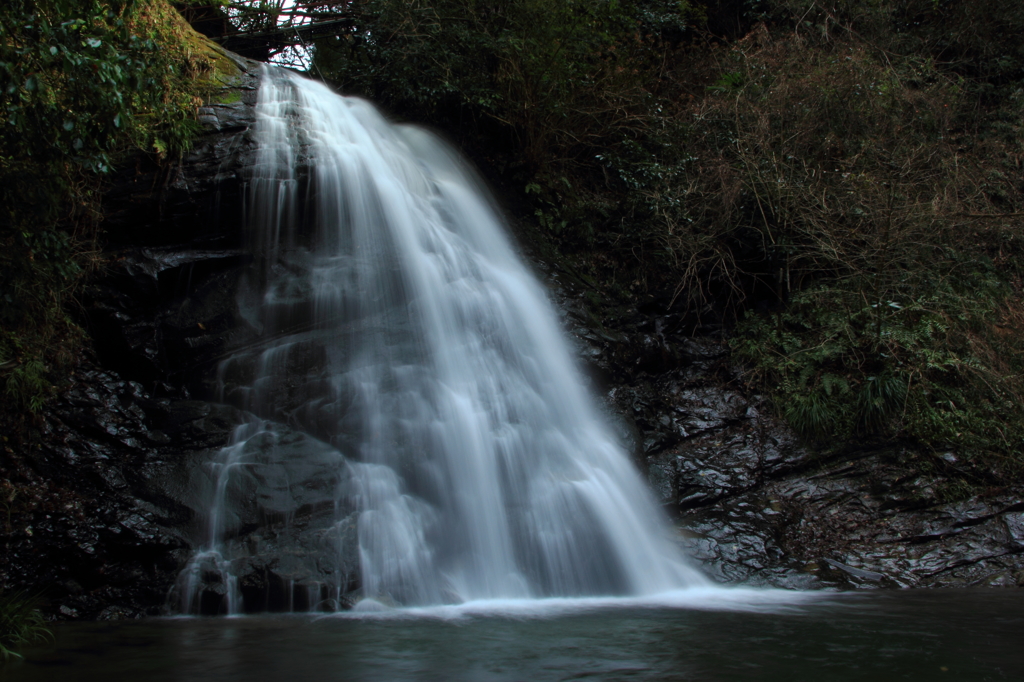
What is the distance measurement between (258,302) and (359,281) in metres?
1.22

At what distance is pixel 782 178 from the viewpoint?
35.0ft

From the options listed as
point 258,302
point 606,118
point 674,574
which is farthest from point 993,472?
point 258,302

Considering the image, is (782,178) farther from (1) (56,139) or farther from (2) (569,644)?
(1) (56,139)

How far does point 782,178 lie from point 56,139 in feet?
30.7

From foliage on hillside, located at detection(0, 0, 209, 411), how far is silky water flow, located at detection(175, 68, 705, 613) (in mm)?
1733

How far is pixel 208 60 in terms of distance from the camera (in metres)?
9.28

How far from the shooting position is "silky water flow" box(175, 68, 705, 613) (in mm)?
6488

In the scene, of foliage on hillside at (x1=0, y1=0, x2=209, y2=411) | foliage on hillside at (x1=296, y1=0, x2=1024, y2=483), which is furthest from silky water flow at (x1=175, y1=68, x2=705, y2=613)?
foliage on hillside at (x1=296, y1=0, x2=1024, y2=483)

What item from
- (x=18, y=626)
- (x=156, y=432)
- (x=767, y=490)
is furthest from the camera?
(x=767, y=490)

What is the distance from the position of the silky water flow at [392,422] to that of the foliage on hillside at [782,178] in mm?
2438

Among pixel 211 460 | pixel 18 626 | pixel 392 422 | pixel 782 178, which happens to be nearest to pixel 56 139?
pixel 211 460

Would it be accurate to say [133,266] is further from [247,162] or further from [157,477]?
[157,477]

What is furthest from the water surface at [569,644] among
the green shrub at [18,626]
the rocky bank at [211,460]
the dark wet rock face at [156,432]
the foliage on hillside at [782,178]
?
the foliage on hillside at [782,178]

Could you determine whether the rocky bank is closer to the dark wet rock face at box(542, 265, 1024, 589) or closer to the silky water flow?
the dark wet rock face at box(542, 265, 1024, 589)
